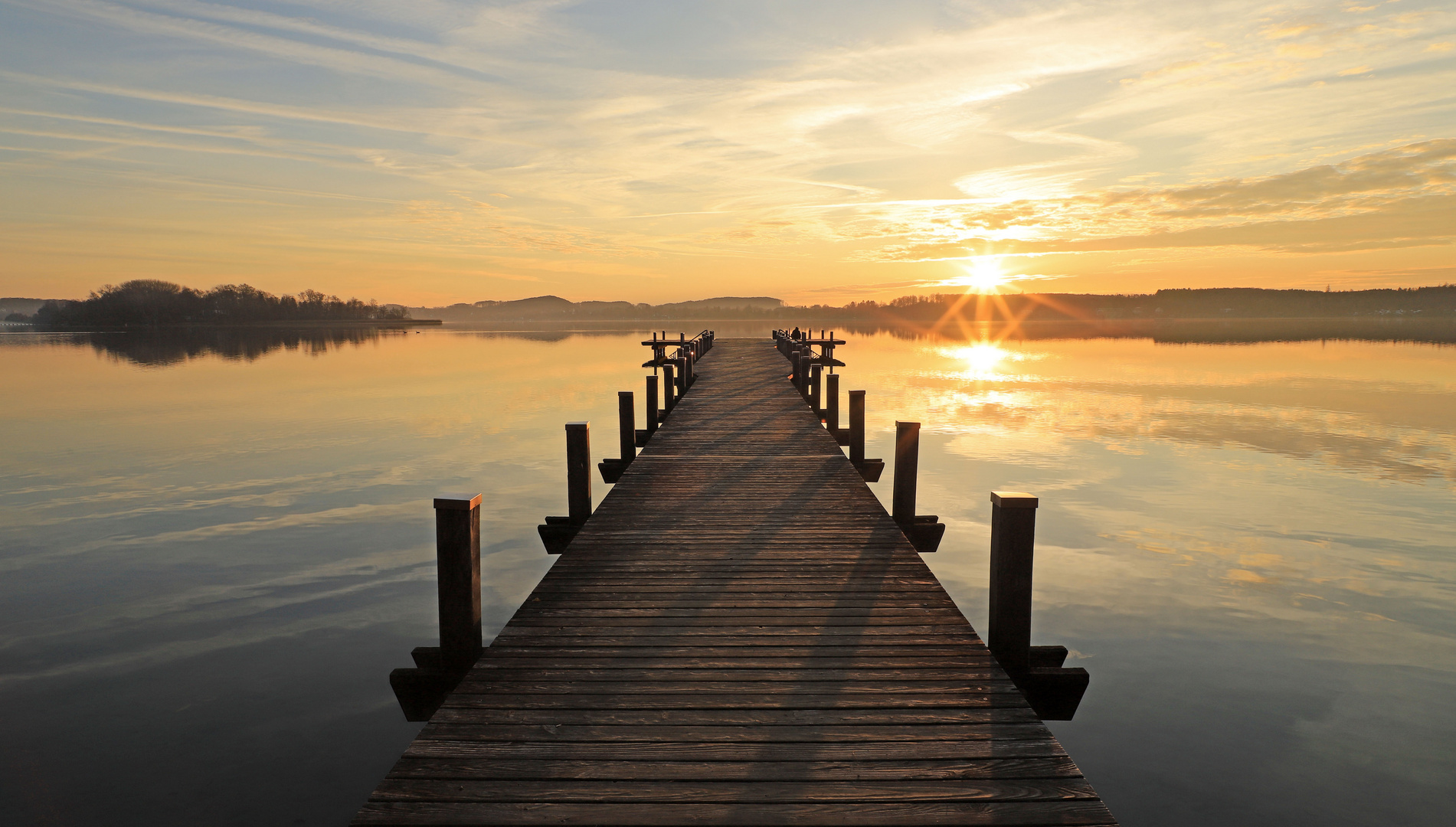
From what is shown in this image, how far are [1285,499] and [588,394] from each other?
2564 centimetres

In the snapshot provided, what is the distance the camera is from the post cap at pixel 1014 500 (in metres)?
4.83

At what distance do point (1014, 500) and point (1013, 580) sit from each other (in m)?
0.56

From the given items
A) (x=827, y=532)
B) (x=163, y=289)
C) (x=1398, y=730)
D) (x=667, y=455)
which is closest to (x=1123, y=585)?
(x=1398, y=730)

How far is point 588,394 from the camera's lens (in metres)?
32.9

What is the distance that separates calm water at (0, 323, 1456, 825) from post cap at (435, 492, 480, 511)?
3051 millimetres

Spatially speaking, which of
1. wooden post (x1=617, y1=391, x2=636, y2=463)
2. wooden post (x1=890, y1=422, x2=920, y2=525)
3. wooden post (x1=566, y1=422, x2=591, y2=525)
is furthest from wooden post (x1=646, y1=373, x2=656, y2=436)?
wooden post (x1=890, y1=422, x2=920, y2=525)

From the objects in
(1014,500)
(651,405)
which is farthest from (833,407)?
(1014,500)

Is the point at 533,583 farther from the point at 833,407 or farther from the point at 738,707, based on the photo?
the point at 833,407

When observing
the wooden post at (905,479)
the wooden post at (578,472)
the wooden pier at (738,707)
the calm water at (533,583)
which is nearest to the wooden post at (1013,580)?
the wooden pier at (738,707)

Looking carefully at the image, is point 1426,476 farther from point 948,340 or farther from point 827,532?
point 948,340

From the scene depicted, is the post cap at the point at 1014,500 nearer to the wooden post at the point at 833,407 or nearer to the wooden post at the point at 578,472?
the wooden post at the point at 578,472

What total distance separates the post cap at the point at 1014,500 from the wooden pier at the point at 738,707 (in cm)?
87

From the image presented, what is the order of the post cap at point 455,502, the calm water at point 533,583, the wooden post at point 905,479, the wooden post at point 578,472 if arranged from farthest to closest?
the wooden post at point 905,479, the wooden post at point 578,472, the calm water at point 533,583, the post cap at point 455,502

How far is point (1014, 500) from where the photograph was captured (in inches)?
191
